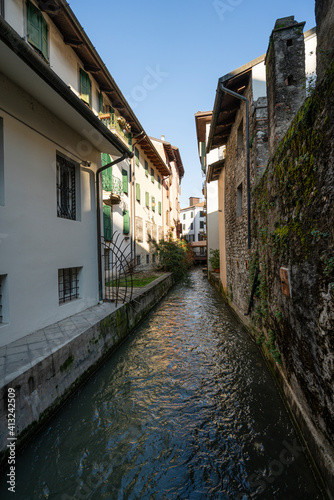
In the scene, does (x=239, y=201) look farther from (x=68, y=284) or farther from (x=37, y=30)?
(x=37, y=30)

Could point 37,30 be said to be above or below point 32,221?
above

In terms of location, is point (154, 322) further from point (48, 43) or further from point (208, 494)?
point (48, 43)

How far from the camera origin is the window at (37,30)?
23.5ft

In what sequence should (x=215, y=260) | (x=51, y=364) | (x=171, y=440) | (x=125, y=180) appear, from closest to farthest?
(x=171, y=440) → (x=51, y=364) → (x=125, y=180) → (x=215, y=260)

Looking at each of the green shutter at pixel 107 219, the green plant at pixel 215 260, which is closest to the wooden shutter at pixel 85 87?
the green shutter at pixel 107 219

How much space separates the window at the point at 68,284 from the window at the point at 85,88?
22.8 feet

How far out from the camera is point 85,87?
9828 mm

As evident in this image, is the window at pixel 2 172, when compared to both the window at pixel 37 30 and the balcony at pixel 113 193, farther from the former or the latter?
the balcony at pixel 113 193

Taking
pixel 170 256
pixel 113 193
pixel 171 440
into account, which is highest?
pixel 113 193

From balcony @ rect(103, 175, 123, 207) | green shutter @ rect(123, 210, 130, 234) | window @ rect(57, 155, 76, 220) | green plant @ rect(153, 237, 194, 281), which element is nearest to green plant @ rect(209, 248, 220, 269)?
green plant @ rect(153, 237, 194, 281)

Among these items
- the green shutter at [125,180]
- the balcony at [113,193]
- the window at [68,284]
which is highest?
the green shutter at [125,180]

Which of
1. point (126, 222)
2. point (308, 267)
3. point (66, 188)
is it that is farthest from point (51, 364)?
point (126, 222)

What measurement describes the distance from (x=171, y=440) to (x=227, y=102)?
792cm

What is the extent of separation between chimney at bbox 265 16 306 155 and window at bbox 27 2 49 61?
21.5 ft
